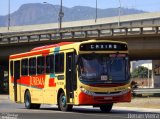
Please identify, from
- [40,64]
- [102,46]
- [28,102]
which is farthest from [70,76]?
[28,102]

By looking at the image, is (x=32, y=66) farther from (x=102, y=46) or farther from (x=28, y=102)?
(x=102, y=46)

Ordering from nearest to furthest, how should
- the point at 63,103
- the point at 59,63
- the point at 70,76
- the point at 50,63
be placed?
the point at 70,76
the point at 63,103
the point at 59,63
the point at 50,63

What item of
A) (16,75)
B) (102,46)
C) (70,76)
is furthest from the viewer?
(16,75)

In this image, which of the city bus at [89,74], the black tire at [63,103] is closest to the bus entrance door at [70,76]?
the city bus at [89,74]

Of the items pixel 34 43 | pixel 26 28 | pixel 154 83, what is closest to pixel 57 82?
pixel 34 43

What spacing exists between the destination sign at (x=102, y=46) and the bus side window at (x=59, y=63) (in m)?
1.75

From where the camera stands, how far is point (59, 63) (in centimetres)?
2586

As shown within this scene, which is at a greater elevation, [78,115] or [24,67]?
[24,67]

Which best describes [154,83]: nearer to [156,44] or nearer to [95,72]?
[156,44]

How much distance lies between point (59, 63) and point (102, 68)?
2.83 m

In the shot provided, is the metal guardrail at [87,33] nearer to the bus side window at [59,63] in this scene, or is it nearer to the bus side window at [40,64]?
the bus side window at [40,64]

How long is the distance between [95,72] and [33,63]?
6471 millimetres

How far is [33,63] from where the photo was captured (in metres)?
Result: 29.3

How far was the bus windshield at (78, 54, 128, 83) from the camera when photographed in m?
23.8
